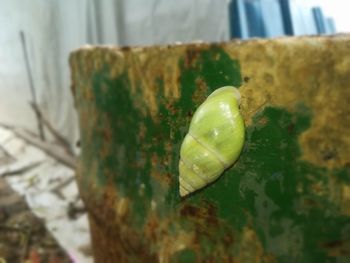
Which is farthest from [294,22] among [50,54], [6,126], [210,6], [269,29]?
[6,126]

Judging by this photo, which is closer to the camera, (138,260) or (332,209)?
(332,209)

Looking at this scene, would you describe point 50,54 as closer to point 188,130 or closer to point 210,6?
point 210,6

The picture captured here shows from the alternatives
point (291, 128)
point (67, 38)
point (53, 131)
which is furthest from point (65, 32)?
point (291, 128)

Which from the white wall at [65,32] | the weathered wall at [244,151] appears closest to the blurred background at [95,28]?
the white wall at [65,32]

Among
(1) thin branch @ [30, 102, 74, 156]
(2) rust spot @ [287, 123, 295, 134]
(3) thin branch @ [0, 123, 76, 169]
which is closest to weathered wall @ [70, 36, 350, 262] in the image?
(2) rust spot @ [287, 123, 295, 134]

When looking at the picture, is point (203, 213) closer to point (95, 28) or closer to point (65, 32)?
point (95, 28)

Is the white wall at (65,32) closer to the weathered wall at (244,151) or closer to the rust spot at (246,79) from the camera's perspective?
the weathered wall at (244,151)

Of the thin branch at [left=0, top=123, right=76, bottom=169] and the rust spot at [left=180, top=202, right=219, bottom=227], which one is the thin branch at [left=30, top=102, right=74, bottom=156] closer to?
the thin branch at [left=0, top=123, right=76, bottom=169]
